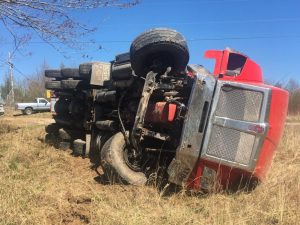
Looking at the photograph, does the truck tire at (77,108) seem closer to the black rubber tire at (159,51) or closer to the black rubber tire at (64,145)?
the black rubber tire at (64,145)

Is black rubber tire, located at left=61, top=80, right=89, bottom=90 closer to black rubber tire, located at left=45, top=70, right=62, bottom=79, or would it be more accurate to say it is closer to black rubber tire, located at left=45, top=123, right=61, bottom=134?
black rubber tire, located at left=45, top=70, right=62, bottom=79

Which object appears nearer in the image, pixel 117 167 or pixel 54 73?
pixel 117 167

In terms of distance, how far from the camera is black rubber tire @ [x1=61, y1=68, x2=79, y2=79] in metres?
10.7

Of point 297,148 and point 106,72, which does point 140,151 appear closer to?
point 106,72

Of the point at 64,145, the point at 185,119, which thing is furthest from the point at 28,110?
the point at 185,119

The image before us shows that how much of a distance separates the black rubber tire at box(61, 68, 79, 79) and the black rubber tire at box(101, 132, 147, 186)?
401 cm

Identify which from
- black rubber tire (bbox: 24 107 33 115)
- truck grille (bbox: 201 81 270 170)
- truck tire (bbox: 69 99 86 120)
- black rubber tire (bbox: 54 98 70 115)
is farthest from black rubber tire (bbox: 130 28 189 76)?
black rubber tire (bbox: 24 107 33 115)

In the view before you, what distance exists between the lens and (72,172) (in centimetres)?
802

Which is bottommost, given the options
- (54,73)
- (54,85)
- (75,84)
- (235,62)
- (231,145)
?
(231,145)

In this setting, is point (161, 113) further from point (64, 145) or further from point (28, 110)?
point (28, 110)

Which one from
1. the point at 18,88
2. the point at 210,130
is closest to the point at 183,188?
the point at 210,130

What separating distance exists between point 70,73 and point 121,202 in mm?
5735

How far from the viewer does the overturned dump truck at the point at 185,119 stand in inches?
234

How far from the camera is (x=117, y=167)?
22.0ft
